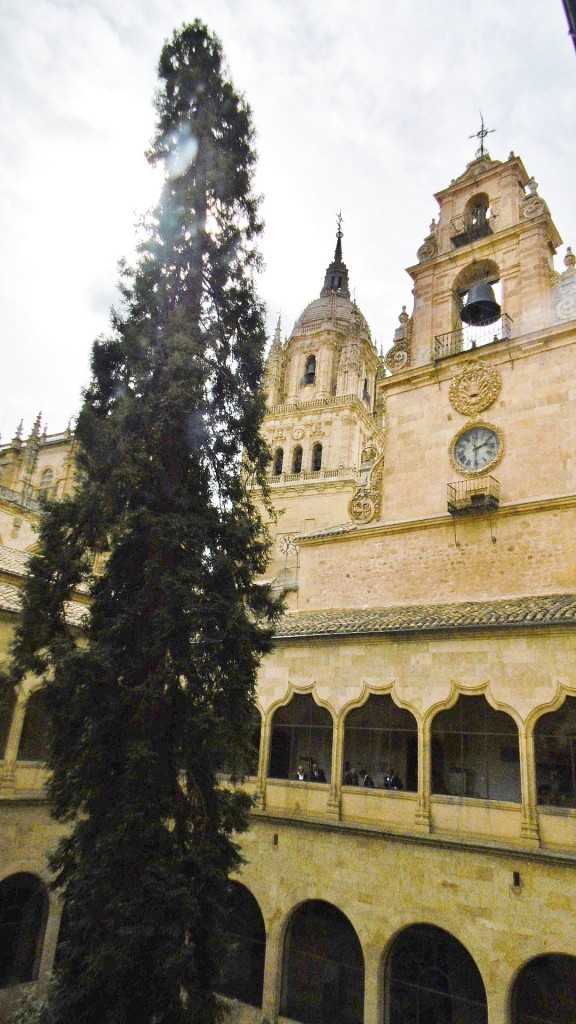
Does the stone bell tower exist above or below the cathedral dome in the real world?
below

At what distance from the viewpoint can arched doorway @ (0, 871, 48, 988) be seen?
14.2 metres

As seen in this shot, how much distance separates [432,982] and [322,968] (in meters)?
2.45

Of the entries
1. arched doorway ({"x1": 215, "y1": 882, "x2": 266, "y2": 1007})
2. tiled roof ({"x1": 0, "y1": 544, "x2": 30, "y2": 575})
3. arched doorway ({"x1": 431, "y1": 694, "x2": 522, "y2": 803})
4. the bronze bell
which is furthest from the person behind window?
the bronze bell

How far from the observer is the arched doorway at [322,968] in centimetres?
1290

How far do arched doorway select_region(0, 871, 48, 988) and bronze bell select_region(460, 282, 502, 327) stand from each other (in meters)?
18.5

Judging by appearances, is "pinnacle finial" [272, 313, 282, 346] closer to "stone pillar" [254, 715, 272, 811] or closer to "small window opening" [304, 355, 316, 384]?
"small window opening" [304, 355, 316, 384]

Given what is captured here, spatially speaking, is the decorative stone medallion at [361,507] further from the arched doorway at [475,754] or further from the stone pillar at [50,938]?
the stone pillar at [50,938]

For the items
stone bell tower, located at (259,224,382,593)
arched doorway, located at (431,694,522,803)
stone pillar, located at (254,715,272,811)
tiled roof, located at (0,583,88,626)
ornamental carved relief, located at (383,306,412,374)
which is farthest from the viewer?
stone bell tower, located at (259,224,382,593)

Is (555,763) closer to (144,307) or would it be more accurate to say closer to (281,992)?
(281,992)

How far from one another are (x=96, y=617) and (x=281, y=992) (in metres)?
9.22

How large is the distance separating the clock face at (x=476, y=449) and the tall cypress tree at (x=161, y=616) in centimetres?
781

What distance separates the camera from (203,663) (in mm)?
10180

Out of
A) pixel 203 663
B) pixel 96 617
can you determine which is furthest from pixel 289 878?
pixel 96 617

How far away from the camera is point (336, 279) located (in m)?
59.5
